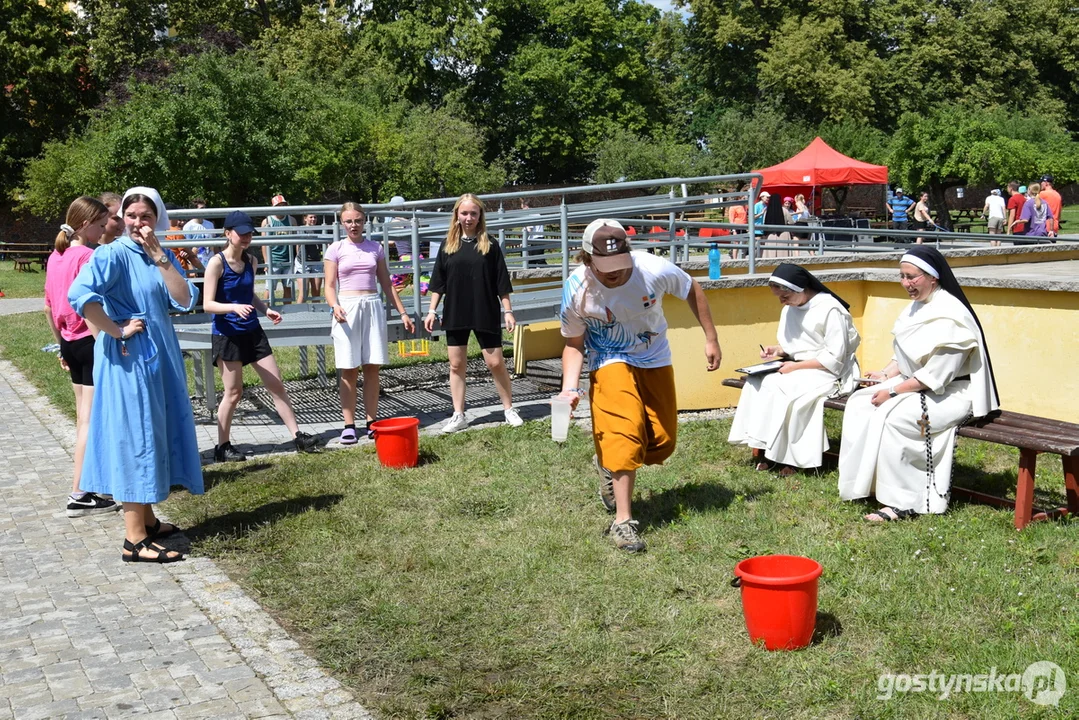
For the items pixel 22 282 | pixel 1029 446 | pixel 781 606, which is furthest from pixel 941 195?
pixel 781 606

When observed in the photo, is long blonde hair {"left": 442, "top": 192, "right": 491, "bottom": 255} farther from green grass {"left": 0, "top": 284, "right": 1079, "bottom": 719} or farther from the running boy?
the running boy

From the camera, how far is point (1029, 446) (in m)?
5.81

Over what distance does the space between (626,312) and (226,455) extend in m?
3.88

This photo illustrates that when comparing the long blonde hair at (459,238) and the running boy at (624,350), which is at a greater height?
the long blonde hair at (459,238)

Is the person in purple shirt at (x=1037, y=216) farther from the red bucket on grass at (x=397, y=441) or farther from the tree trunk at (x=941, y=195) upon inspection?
the red bucket on grass at (x=397, y=441)

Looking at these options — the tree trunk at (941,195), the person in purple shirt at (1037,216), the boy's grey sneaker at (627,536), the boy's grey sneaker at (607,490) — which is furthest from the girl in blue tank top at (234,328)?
the tree trunk at (941,195)

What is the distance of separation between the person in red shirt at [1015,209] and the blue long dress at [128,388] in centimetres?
1829

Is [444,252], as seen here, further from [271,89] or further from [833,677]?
[271,89]

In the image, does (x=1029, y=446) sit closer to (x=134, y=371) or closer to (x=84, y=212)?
(x=134, y=371)

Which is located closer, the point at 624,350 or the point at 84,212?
the point at 624,350

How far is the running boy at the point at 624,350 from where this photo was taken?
594 centimetres

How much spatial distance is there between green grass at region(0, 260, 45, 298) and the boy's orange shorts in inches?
895

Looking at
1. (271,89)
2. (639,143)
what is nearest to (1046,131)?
(639,143)

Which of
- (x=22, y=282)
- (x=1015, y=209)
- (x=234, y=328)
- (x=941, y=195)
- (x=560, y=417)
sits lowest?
(x=22, y=282)
